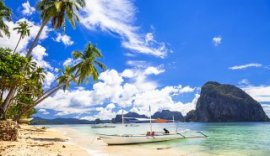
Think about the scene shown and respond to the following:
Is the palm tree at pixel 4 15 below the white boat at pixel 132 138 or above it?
above

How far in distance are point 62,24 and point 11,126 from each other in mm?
13143

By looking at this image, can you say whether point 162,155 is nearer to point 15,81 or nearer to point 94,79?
point 15,81

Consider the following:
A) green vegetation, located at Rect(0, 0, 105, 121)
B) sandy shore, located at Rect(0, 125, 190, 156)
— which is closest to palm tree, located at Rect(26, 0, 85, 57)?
green vegetation, located at Rect(0, 0, 105, 121)

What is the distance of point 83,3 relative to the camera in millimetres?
32281

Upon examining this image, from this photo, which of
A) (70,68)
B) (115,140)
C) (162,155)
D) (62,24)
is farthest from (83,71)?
(162,155)

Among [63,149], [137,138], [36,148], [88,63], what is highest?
[88,63]

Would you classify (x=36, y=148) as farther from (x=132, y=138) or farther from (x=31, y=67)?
(x=31, y=67)

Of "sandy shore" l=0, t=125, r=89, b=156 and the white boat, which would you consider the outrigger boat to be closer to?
the white boat

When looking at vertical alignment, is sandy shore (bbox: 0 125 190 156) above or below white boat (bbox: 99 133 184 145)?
below

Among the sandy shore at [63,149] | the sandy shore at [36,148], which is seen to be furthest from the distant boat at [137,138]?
the sandy shore at [36,148]

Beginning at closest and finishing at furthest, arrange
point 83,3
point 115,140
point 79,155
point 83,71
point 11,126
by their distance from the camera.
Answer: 1. point 79,155
2. point 11,126
3. point 115,140
4. point 83,3
5. point 83,71

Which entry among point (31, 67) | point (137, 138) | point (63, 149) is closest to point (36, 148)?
point (63, 149)

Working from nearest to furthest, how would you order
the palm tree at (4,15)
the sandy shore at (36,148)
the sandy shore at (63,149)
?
the sandy shore at (36,148), the sandy shore at (63,149), the palm tree at (4,15)

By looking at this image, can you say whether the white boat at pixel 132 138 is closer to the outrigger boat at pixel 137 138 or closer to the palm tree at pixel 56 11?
the outrigger boat at pixel 137 138
